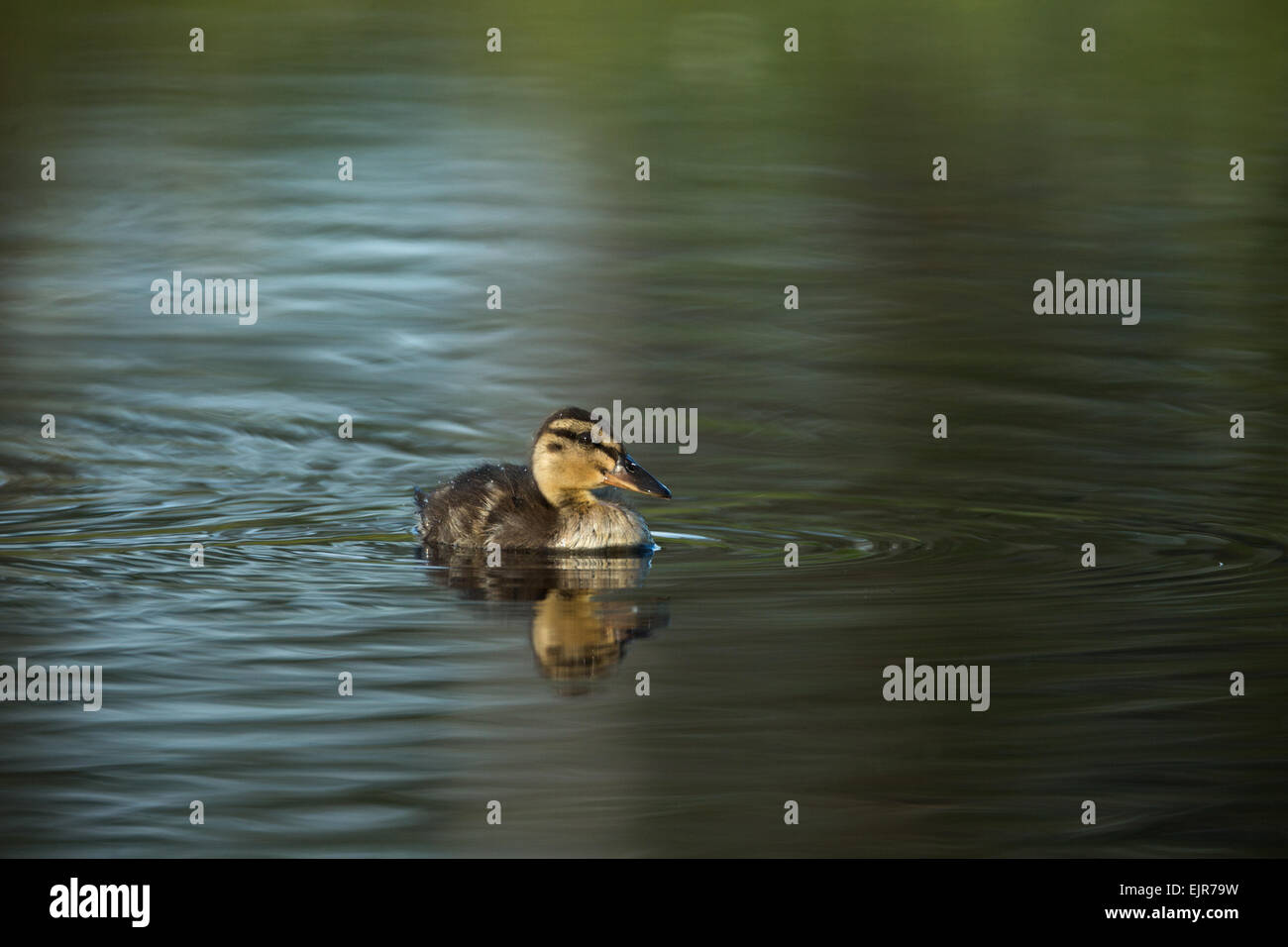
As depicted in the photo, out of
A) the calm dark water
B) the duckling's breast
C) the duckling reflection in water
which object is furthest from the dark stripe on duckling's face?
the duckling reflection in water

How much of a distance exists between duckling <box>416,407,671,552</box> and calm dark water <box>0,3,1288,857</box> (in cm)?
25

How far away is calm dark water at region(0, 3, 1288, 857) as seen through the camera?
584cm

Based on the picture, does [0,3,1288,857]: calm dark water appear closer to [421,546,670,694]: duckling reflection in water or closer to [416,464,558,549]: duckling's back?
[421,546,670,694]: duckling reflection in water

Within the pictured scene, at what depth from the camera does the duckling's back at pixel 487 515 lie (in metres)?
8.61

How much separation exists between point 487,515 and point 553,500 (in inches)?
13.3

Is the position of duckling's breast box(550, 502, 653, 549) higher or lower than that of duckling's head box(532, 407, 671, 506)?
lower

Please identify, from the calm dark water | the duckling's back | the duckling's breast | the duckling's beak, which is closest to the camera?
the calm dark water

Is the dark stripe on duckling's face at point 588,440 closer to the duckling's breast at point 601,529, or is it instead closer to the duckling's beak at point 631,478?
the duckling's beak at point 631,478

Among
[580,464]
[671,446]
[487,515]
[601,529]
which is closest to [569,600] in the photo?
[601,529]

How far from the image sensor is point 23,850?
5.31 meters

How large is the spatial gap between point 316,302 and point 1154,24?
11.9m

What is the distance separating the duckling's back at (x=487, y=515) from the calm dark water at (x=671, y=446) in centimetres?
35

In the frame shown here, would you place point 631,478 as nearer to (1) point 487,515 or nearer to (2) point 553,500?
(2) point 553,500

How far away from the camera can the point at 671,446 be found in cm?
1023
